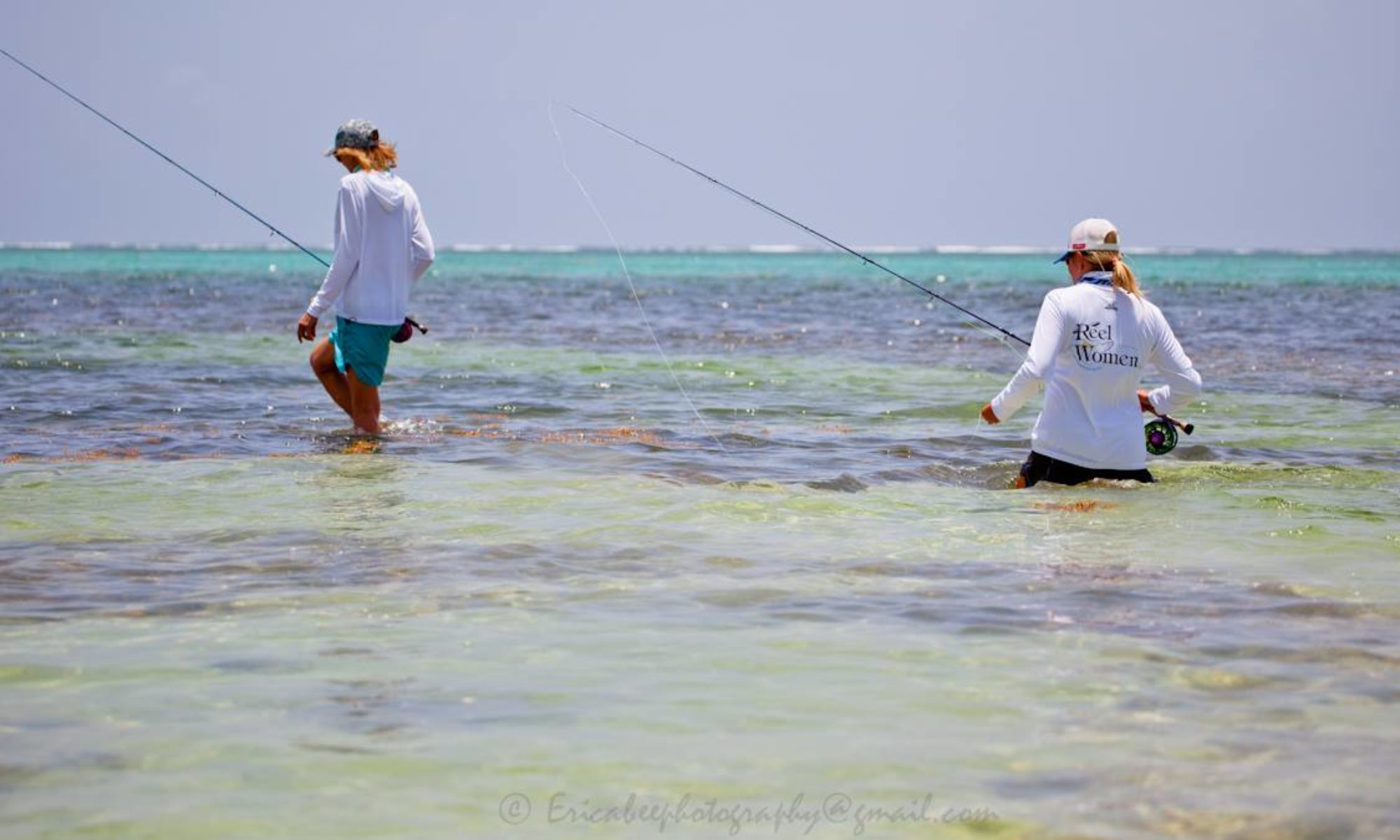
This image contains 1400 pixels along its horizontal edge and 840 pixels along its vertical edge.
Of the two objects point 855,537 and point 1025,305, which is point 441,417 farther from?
point 1025,305

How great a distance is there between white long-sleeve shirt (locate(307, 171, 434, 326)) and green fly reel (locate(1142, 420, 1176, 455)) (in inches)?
164

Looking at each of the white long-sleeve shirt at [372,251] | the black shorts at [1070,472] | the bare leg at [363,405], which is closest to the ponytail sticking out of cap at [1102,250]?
the black shorts at [1070,472]

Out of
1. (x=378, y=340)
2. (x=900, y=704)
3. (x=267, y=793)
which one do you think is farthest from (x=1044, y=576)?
(x=378, y=340)

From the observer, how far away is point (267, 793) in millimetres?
3527

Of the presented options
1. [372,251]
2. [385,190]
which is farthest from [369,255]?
[385,190]

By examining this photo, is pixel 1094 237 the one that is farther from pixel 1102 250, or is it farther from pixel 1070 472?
pixel 1070 472

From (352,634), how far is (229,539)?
6.27 feet

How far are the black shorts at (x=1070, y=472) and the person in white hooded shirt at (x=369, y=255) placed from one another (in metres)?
3.73

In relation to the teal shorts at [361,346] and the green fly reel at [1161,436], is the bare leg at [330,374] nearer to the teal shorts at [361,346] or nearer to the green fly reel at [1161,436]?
the teal shorts at [361,346]

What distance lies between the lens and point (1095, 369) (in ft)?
23.3

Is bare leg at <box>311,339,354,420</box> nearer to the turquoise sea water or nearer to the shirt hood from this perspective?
the turquoise sea water

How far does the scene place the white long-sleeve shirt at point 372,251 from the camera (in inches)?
352

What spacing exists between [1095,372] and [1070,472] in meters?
0.52

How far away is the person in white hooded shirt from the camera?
8953 millimetres
